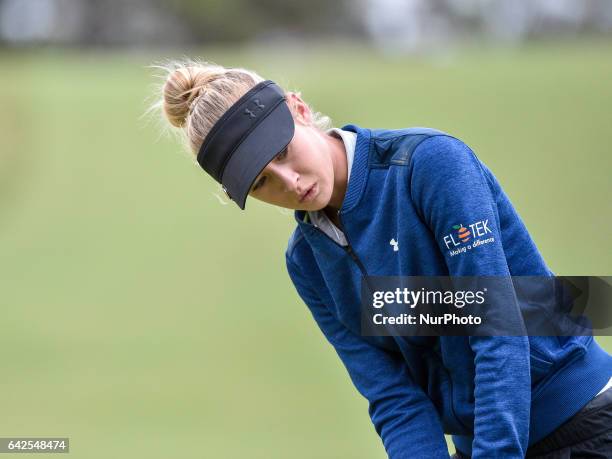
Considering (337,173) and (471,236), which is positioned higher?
(337,173)

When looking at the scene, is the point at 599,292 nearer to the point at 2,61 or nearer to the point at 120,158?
the point at 120,158

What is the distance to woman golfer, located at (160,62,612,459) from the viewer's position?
2.21 meters

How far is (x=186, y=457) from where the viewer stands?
647 centimetres

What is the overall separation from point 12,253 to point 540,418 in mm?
12520

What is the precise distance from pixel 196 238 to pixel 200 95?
11.7 meters

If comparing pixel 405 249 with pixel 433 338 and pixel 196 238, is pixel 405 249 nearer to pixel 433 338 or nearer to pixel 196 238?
pixel 433 338

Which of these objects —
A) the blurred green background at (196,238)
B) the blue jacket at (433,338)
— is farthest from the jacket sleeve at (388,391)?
the blurred green background at (196,238)

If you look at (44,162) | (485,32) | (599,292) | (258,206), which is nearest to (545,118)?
(258,206)

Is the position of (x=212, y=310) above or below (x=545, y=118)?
below

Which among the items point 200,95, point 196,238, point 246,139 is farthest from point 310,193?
point 196,238

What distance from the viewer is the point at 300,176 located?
7.97ft

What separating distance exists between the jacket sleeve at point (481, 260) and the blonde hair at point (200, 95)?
446 mm

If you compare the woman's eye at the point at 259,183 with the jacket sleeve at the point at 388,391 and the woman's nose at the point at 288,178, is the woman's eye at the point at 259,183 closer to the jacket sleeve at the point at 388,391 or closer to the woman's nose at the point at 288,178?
the woman's nose at the point at 288,178

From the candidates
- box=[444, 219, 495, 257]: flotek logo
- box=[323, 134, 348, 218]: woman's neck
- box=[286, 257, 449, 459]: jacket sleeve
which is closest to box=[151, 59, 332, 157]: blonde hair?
box=[323, 134, 348, 218]: woman's neck
